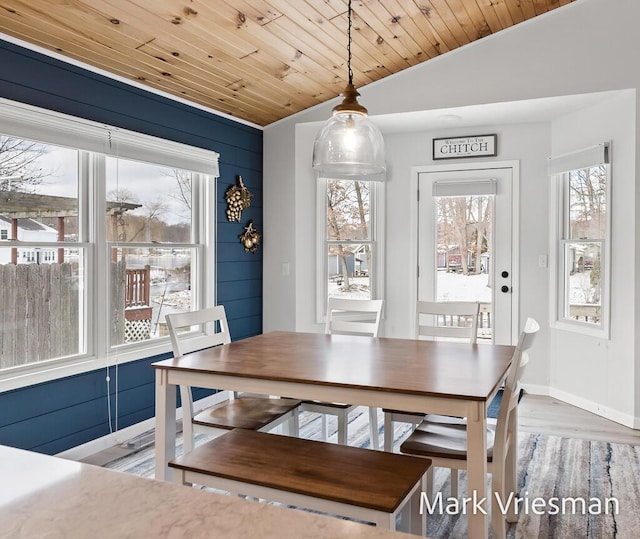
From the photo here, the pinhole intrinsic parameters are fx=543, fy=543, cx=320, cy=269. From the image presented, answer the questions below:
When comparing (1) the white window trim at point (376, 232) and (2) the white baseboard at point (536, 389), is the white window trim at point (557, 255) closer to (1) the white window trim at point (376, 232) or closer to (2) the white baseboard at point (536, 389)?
(2) the white baseboard at point (536, 389)

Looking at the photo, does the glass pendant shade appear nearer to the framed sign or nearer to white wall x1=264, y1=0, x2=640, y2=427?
white wall x1=264, y1=0, x2=640, y2=427

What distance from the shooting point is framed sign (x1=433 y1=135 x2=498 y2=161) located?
16.0 feet

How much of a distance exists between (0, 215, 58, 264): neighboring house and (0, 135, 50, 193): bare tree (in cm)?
18

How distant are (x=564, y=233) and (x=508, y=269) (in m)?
0.56

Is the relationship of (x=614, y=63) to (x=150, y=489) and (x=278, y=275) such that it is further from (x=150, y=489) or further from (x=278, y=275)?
(x=150, y=489)

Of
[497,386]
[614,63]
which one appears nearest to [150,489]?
[497,386]

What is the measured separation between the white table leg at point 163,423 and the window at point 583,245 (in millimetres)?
3340

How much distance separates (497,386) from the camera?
203cm

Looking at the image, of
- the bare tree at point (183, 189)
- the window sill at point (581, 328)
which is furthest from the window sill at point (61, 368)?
the window sill at point (581, 328)

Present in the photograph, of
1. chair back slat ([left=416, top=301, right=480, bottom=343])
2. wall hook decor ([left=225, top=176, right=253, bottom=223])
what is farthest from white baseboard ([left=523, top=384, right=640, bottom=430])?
wall hook decor ([left=225, top=176, right=253, bottom=223])

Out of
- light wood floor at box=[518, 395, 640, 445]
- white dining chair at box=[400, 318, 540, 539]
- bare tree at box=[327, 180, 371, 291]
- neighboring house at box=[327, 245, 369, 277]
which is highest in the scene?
bare tree at box=[327, 180, 371, 291]

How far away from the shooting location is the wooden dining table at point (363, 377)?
6.12 ft

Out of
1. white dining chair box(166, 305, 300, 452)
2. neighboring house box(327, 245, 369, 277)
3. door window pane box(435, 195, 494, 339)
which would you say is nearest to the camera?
white dining chair box(166, 305, 300, 452)

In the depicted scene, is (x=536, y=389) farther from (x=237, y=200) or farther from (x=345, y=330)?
(x=237, y=200)
